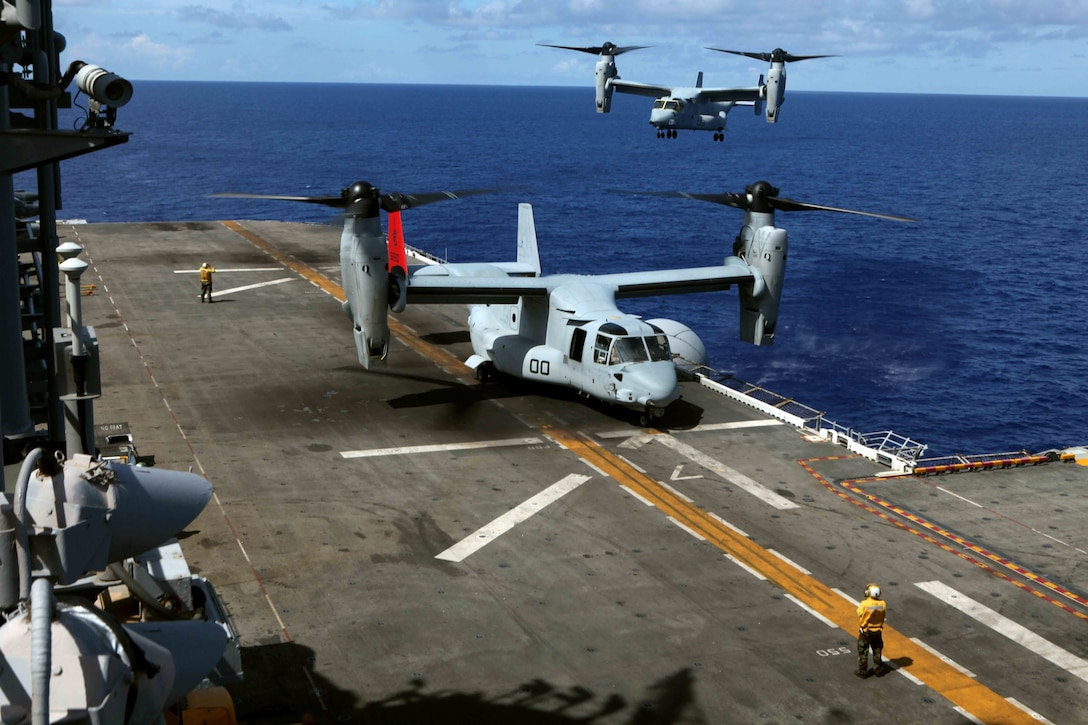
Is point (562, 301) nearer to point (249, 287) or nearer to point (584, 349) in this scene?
point (584, 349)

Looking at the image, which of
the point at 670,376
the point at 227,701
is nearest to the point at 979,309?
the point at 670,376

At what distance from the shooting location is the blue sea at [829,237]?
54.8 metres

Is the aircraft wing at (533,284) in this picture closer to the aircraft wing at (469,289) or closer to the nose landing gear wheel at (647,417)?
the aircraft wing at (469,289)

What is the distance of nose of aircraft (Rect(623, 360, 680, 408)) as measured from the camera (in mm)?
30984

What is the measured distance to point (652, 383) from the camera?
102 feet

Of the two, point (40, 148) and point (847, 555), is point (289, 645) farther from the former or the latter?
point (847, 555)

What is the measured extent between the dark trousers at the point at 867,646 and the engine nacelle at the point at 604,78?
166ft

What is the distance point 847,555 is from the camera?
23.7m

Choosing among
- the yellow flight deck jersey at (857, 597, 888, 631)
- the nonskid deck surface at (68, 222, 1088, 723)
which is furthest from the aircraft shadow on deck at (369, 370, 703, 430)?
the yellow flight deck jersey at (857, 597, 888, 631)

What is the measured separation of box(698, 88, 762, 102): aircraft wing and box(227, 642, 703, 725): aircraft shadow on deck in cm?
6815

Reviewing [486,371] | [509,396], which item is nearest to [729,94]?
[486,371]

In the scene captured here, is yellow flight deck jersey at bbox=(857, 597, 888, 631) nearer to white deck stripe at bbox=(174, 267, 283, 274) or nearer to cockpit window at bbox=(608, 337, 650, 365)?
cockpit window at bbox=(608, 337, 650, 365)

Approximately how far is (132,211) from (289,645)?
94.9m

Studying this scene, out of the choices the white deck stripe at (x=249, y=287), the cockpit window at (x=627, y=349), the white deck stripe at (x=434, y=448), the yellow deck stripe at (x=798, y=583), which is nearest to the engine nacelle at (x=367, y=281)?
the white deck stripe at (x=434, y=448)
